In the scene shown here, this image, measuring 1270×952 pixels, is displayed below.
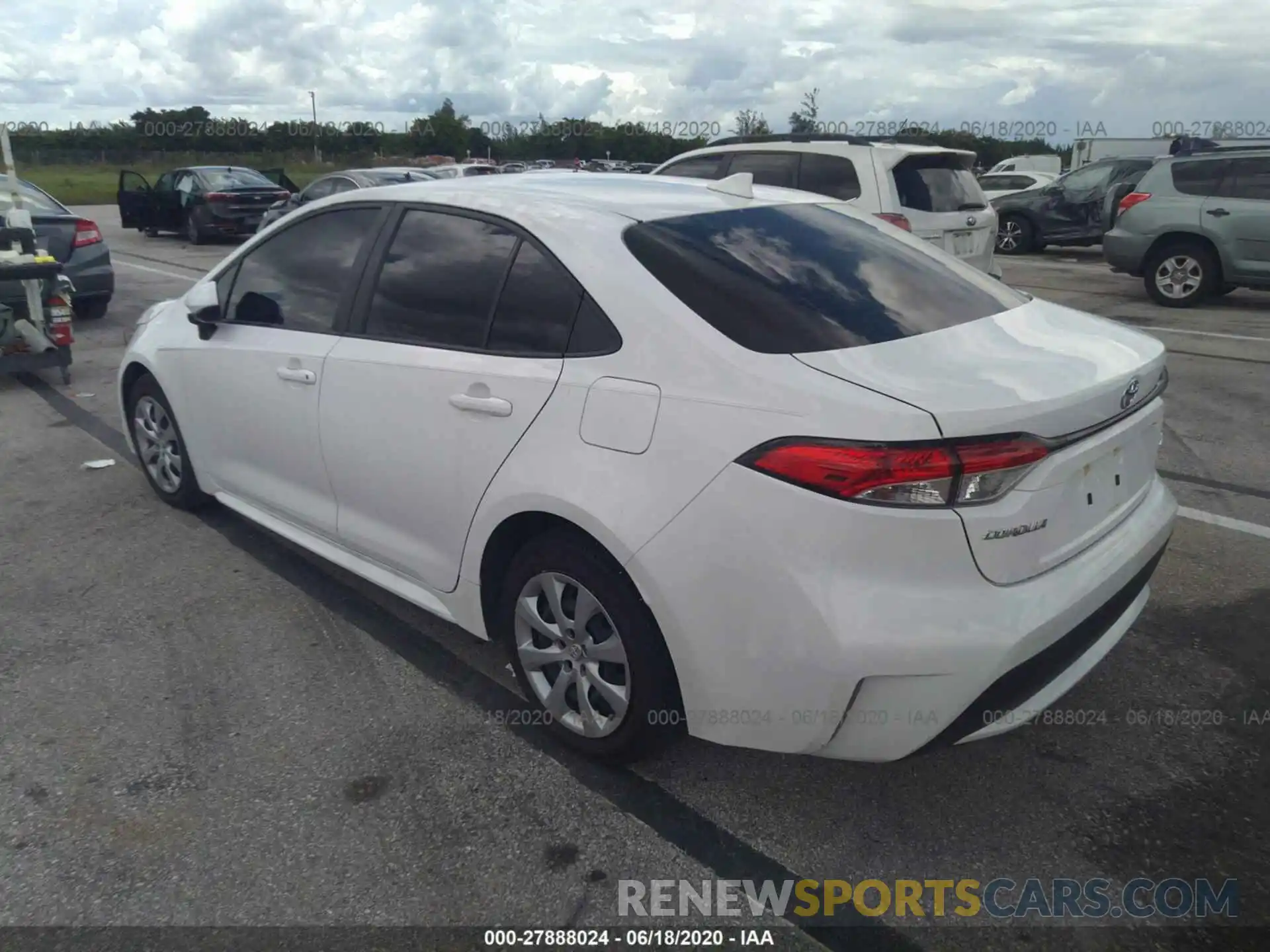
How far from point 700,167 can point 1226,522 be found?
21.2ft

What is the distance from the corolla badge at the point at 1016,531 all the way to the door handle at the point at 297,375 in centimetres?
244

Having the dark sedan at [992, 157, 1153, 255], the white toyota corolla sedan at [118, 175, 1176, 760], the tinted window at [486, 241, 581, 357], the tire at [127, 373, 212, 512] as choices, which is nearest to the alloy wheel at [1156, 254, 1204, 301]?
the dark sedan at [992, 157, 1153, 255]

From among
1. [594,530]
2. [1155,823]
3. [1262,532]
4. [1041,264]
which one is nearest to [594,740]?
[594,530]

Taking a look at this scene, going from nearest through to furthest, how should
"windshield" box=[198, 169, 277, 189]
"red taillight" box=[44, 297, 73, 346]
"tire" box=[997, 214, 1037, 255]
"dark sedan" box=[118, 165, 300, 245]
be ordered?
"red taillight" box=[44, 297, 73, 346]
"tire" box=[997, 214, 1037, 255]
"dark sedan" box=[118, 165, 300, 245]
"windshield" box=[198, 169, 277, 189]

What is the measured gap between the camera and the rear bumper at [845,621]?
88.9 inches

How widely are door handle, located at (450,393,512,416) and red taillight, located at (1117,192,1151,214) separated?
11.0 metres

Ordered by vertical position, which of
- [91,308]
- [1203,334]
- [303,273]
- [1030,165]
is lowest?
[1203,334]

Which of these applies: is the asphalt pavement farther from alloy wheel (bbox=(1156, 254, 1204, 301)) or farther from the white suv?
alloy wheel (bbox=(1156, 254, 1204, 301))

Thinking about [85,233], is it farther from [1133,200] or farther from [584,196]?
[1133,200]

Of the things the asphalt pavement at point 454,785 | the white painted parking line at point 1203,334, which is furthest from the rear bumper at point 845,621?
the white painted parking line at point 1203,334

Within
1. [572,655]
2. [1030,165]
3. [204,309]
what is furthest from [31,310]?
[1030,165]

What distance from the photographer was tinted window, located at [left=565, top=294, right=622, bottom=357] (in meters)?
2.73

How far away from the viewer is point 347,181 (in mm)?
16000

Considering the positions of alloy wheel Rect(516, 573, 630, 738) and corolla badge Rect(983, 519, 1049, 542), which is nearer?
corolla badge Rect(983, 519, 1049, 542)
